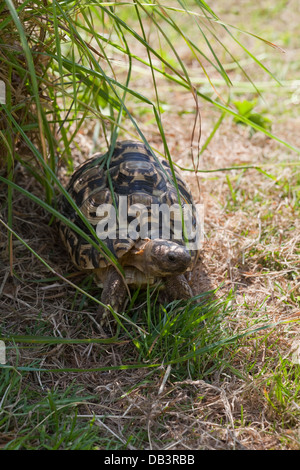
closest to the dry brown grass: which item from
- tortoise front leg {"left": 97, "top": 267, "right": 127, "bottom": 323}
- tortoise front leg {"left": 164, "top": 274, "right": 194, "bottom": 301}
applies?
tortoise front leg {"left": 97, "top": 267, "right": 127, "bottom": 323}

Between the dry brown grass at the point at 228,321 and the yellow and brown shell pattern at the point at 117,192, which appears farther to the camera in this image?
the yellow and brown shell pattern at the point at 117,192

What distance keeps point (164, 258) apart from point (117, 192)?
1.36ft

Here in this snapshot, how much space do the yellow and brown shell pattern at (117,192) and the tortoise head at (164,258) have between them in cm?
8

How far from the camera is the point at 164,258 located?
2098 millimetres

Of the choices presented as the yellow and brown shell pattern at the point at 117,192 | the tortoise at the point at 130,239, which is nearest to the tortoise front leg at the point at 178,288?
the tortoise at the point at 130,239

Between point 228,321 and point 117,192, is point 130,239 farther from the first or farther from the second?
point 228,321

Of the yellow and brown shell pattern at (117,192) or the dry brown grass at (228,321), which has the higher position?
the yellow and brown shell pattern at (117,192)

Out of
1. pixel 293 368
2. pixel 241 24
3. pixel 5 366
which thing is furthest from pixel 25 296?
pixel 241 24

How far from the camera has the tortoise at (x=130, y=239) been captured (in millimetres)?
2145

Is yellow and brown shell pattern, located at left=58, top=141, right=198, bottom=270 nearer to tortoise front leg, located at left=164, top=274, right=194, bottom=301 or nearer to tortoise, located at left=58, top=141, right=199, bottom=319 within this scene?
tortoise, located at left=58, top=141, right=199, bottom=319

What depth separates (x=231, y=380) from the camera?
1.92 m

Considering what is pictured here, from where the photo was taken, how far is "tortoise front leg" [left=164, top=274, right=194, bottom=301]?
2225mm

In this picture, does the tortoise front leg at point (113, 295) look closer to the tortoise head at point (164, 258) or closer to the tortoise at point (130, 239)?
the tortoise at point (130, 239)
